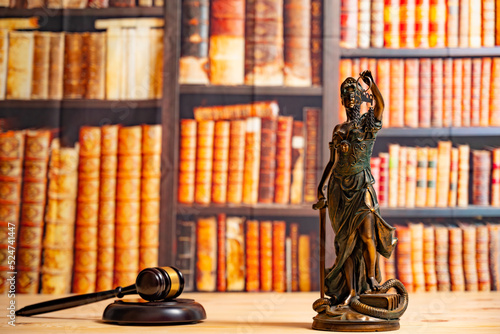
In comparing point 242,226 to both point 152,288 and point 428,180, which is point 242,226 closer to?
point 428,180

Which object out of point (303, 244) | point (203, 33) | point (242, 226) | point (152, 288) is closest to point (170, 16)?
point (203, 33)

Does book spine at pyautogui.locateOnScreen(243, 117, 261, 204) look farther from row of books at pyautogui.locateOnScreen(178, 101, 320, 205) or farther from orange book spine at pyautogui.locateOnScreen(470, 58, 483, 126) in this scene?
orange book spine at pyautogui.locateOnScreen(470, 58, 483, 126)

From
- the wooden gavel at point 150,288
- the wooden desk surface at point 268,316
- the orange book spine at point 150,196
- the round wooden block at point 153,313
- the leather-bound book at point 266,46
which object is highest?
the leather-bound book at point 266,46

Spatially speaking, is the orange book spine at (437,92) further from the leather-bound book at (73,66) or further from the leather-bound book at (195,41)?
the leather-bound book at (73,66)

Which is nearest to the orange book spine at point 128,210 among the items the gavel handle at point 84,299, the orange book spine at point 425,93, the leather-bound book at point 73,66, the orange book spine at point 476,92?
the leather-bound book at point 73,66

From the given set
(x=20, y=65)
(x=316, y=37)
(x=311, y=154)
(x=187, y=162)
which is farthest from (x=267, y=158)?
(x=20, y=65)

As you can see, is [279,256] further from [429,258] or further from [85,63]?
[85,63]

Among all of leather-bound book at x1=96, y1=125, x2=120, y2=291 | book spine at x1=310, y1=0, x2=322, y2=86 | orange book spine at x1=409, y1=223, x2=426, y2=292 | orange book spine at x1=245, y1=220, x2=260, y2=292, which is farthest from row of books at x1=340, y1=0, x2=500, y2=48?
leather-bound book at x1=96, y1=125, x2=120, y2=291

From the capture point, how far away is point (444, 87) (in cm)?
287

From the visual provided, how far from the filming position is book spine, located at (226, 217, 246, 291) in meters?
2.84

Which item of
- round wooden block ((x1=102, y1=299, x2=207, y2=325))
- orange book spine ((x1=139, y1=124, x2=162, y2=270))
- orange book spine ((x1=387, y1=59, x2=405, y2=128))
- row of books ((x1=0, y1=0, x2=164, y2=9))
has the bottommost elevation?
round wooden block ((x1=102, y1=299, x2=207, y2=325))

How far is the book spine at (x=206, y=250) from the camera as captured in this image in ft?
9.30

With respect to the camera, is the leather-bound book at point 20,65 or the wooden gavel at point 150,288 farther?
the leather-bound book at point 20,65

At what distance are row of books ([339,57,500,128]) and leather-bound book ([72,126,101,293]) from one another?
1175 millimetres
